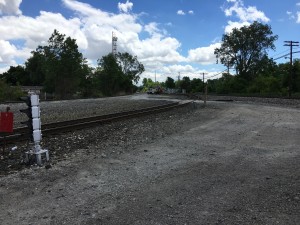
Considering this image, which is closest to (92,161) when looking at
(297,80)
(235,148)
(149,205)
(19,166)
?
(19,166)

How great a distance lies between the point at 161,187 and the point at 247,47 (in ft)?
306

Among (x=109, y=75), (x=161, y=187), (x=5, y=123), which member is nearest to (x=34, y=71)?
(x=109, y=75)

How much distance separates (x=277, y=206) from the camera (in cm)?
513

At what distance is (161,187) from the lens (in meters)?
6.05

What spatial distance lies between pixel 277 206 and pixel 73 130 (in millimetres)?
8756

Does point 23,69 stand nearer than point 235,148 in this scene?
No

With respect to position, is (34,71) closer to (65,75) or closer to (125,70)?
(125,70)

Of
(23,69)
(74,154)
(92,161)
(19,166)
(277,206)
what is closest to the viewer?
(277,206)

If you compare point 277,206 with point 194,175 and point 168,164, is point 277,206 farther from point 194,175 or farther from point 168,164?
point 168,164

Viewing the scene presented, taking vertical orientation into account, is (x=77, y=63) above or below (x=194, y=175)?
above

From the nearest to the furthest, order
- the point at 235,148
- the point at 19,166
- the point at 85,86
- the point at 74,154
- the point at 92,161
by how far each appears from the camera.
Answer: the point at 19,166 < the point at 92,161 < the point at 74,154 < the point at 235,148 < the point at 85,86

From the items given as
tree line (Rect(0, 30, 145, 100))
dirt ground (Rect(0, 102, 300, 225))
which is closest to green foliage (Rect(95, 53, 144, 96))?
tree line (Rect(0, 30, 145, 100))

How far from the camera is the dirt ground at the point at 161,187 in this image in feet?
15.8

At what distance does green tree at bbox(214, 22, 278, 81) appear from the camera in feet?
305
